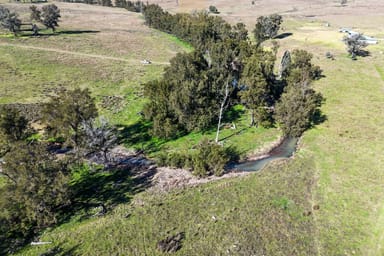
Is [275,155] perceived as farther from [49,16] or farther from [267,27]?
[49,16]

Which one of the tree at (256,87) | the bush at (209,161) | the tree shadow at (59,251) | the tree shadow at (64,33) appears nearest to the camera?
the tree shadow at (59,251)

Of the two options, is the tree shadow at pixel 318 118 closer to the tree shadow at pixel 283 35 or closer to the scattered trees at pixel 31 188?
the scattered trees at pixel 31 188

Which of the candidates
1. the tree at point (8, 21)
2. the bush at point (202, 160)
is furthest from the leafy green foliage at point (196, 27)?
the tree at point (8, 21)

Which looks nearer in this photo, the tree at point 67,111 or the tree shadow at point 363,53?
the tree at point 67,111

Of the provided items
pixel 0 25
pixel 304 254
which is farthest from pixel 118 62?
pixel 304 254

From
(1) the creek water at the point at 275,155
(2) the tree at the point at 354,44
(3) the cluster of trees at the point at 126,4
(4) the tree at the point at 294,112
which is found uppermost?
(3) the cluster of trees at the point at 126,4

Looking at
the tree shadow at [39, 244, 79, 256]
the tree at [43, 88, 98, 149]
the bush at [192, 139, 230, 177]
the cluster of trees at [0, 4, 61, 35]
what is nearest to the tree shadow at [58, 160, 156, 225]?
the tree shadow at [39, 244, 79, 256]
